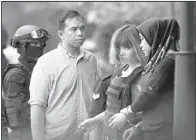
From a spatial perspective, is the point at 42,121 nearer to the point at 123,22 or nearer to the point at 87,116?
the point at 87,116

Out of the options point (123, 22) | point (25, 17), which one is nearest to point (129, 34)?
point (123, 22)

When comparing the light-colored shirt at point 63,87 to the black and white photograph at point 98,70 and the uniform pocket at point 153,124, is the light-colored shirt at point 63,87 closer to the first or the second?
the black and white photograph at point 98,70

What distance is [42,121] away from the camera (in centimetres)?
511

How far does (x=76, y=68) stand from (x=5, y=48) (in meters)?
0.67

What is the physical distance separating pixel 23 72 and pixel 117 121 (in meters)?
0.93

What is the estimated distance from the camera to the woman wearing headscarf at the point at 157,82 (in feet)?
15.5

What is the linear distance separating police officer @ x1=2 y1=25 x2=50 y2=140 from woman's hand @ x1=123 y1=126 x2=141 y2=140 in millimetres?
841

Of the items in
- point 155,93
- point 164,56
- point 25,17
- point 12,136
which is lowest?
point 12,136

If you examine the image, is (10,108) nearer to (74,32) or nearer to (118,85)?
(74,32)

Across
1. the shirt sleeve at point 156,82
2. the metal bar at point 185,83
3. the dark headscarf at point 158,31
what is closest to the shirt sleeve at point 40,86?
the shirt sleeve at point 156,82

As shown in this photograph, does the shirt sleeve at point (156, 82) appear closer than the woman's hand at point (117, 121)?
Yes

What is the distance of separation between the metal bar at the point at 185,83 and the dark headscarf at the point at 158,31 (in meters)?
0.07

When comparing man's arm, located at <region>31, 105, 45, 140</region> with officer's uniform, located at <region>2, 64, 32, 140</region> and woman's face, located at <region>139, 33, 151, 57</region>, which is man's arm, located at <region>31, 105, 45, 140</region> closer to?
officer's uniform, located at <region>2, 64, 32, 140</region>

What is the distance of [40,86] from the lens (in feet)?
16.6
